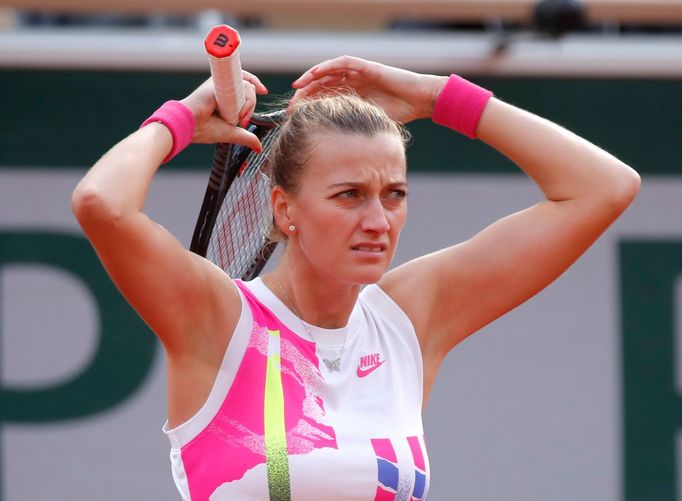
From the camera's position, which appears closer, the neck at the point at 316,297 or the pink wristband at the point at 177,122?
the pink wristband at the point at 177,122

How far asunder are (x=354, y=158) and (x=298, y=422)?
512 mm

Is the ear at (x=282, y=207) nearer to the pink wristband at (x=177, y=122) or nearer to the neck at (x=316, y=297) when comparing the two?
the neck at (x=316, y=297)

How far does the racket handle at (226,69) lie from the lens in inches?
88.6

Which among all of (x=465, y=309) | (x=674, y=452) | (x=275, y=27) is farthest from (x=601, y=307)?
(x=275, y=27)

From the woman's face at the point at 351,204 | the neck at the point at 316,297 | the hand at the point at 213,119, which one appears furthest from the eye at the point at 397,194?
the hand at the point at 213,119

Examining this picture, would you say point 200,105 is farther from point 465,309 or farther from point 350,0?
point 350,0

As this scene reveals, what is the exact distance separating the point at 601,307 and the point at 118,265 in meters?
2.30

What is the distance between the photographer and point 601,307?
4.11 meters

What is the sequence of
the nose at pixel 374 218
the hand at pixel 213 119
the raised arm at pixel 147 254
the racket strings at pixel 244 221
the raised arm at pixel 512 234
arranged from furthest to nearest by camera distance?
the racket strings at pixel 244 221, the raised arm at pixel 512 234, the hand at pixel 213 119, the nose at pixel 374 218, the raised arm at pixel 147 254

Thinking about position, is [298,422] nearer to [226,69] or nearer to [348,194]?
[348,194]

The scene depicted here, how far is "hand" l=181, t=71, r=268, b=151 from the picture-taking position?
2.42 m

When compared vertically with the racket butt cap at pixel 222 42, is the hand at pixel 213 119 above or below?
below

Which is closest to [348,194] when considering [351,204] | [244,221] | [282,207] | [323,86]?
[351,204]

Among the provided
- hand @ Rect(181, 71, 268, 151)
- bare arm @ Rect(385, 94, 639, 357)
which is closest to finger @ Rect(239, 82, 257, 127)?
hand @ Rect(181, 71, 268, 151)
